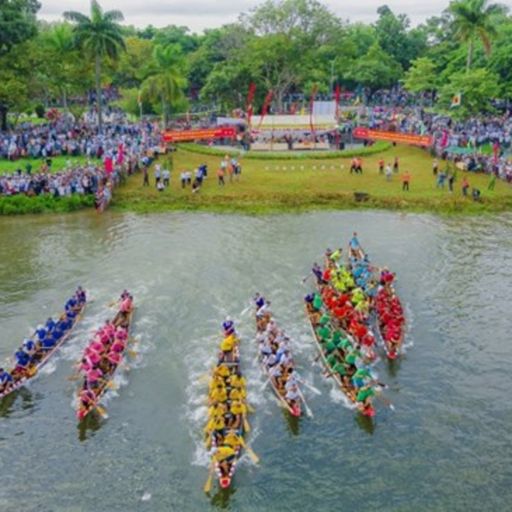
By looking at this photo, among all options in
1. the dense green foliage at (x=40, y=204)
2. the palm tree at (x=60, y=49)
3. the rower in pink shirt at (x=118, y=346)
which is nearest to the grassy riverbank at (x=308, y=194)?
the dense green foliage at (x=40, y=204)

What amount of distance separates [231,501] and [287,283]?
14.7 m

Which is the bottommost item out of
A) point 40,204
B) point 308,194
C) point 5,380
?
point 5,380

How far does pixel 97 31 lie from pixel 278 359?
3963 centimetres

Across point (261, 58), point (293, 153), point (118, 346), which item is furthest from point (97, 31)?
point (118, 346)

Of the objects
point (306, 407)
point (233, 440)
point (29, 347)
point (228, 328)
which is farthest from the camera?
point (228, 328)

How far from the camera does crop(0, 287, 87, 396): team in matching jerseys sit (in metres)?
21.9

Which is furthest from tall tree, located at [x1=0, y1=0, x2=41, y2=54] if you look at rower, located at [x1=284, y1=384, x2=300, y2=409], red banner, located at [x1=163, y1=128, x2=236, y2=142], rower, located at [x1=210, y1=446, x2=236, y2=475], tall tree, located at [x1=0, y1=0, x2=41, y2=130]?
rower, located at [x1=210, y1=446, x2=236, y2=475]

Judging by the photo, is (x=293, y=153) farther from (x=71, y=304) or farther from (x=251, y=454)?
(x=251, y=454)

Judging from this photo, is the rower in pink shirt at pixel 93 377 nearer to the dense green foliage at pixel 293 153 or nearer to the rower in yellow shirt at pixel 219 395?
the rower in yellow shirt at pixel 219 395

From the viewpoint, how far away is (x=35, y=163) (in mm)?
49250

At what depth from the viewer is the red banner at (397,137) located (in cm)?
5441

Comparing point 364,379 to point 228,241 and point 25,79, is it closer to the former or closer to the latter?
point 228,241

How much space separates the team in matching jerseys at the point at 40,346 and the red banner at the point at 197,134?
Answer: 33.5 m

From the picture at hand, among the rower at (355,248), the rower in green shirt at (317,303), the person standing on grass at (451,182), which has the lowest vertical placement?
the rower in green shirt at (317,303)
